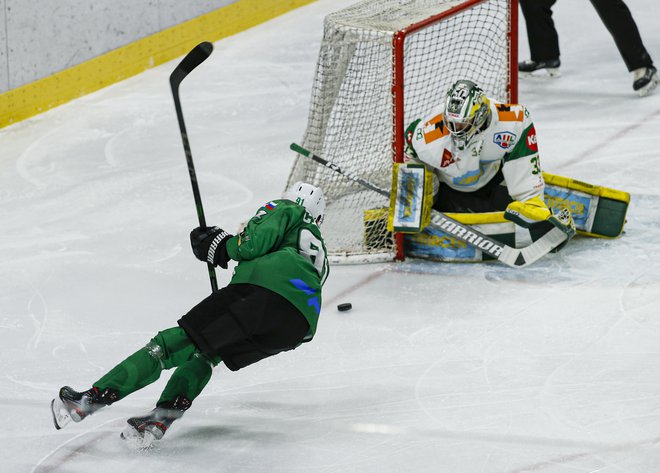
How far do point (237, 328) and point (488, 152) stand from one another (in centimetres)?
173

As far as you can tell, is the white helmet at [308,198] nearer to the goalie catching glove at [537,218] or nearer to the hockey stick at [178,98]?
the hockey stick at [178,98]

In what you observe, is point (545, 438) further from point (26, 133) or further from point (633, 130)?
point (26, 133)

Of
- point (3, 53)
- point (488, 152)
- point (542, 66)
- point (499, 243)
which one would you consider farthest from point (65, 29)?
point (499, 243)

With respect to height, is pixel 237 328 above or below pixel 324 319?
above

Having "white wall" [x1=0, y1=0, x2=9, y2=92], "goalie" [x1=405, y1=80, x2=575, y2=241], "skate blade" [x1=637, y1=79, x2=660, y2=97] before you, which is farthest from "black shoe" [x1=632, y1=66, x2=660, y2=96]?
"white wall" [x1=0, y1=0, x2=9, y2=92]

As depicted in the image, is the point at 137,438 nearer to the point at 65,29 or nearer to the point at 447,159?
the point at 447,159

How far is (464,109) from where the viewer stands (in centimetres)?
450

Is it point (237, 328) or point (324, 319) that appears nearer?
point (237, 328)

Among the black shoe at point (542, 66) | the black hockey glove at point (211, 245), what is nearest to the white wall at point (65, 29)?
the black shoe at point (542, 66)

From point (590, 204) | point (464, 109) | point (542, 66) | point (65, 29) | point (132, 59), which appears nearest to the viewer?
point (464, 109)

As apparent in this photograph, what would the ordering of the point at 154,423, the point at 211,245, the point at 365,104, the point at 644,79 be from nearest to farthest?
the point at 154,423
the point at 211,245
the point at 365,104
the point at 644,79

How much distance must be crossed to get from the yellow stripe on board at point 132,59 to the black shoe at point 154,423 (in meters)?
3.77

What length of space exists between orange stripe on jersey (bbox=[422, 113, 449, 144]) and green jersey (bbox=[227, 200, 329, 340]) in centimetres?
128

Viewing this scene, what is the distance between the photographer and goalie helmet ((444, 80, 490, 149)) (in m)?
4.50
